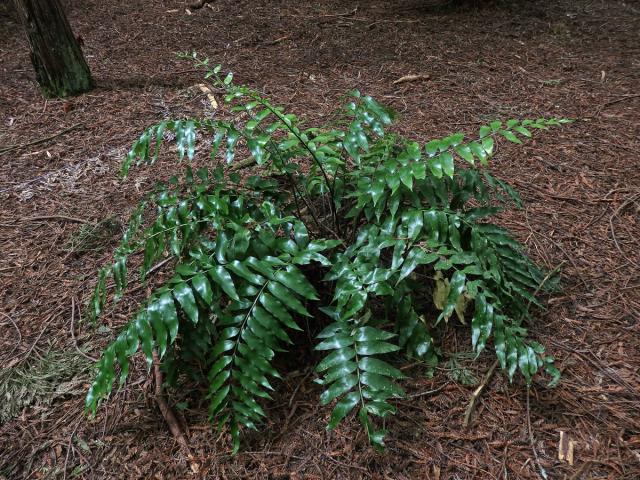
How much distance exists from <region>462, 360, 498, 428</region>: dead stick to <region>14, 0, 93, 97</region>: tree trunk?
16.4 feet

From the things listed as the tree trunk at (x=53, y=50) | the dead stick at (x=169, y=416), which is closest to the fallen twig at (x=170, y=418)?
the dead stick at (x=169, y=416)

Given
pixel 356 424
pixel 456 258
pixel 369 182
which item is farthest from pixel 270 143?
pixel 356 424

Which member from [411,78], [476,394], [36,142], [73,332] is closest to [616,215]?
[476,394]

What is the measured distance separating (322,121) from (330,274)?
2638mm

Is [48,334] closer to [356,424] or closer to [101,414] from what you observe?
[101,414]

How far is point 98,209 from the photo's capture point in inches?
148

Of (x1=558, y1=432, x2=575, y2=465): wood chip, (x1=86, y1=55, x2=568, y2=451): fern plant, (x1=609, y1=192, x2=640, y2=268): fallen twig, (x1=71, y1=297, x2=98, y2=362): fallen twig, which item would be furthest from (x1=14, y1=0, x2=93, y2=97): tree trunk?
(x1=558, y1=432, x2=575, y2=465): wood chip

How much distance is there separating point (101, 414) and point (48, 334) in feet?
2.35

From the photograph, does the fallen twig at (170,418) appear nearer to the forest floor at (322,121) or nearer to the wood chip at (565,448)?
the forest floor at (322,121)

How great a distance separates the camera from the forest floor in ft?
7.22

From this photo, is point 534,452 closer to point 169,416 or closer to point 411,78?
point 169,416

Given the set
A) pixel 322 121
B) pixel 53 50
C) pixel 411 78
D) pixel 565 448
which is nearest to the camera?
pixel 565 448

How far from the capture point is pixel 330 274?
2295mm

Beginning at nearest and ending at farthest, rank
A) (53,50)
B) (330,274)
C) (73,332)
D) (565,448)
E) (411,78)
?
(565,448), (330,274), (73,332), (53,50), (411,78)
